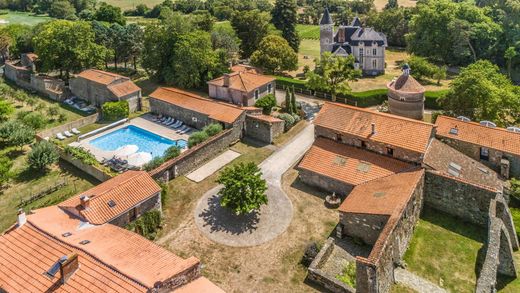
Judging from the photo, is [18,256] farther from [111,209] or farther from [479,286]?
[479,286]

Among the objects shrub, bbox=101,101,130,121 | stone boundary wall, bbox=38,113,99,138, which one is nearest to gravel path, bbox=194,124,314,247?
shrub, bbox=101,101,130,121

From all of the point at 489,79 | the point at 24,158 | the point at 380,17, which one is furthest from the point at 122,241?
the point at 380,17

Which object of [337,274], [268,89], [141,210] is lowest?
[337,274]

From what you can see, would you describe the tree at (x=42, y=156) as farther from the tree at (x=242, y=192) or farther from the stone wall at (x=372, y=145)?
the stone wall at (x=372, y=145)

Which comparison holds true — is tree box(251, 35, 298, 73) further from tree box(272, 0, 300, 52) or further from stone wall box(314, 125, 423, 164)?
stone wall box(314, 125, 423, 164)

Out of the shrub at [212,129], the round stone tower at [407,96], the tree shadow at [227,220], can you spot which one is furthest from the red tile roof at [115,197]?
the round stone tower at [407,96]

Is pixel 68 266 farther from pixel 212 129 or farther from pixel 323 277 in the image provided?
pixel 212 129

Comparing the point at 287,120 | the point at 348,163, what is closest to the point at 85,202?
the point at 348,163
